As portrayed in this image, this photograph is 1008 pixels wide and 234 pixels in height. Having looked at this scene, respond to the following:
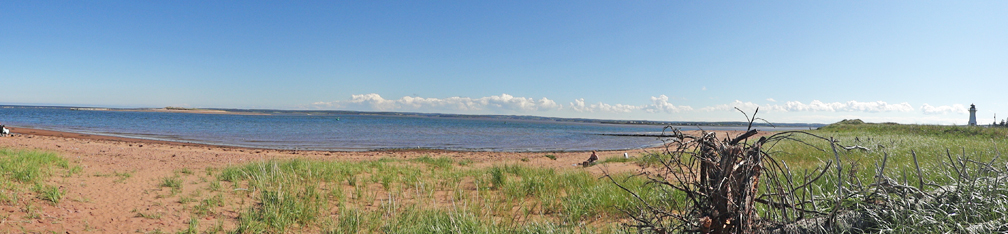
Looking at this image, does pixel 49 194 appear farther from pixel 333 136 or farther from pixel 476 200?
pixel 333 136

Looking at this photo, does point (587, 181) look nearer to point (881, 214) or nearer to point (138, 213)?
point (881, 214)

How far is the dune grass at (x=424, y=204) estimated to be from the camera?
439 cm

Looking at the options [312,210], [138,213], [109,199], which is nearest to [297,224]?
[312,210]

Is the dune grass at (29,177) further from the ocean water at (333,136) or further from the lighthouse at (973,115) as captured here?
the lighthouse at (973,115)

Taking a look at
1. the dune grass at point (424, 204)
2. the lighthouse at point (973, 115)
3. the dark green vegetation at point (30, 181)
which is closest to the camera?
the dune grass at point (424, 204)

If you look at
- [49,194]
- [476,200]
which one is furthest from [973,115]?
[49,194]

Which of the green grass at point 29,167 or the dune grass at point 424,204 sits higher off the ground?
the green grass at point 29,167

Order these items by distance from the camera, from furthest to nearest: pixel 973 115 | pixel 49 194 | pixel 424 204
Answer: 1. pixel 973 115
2. pixel 424 204
3. pixel 49 194

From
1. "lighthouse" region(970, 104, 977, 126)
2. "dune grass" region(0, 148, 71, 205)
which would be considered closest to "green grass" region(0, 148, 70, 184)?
"dune grass" region(0, 148, 71, 205)

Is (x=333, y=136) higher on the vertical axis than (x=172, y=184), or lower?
lower

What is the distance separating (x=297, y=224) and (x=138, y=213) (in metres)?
2.18

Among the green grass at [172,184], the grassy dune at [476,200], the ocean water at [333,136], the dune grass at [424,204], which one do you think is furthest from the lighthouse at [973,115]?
the green grass at [172,184]

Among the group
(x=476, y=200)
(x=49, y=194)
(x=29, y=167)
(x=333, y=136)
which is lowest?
(x=333, y=136)

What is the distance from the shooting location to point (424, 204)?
577cm
